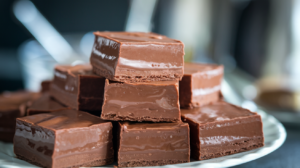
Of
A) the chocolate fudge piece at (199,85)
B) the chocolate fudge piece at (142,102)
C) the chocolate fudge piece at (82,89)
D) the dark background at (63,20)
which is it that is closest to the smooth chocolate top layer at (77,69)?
the chocolate fudge piece at (82,89)

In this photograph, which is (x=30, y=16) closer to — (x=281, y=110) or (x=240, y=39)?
(x=240, y=39)

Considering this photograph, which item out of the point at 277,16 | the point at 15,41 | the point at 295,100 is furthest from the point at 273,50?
the point at 15,41

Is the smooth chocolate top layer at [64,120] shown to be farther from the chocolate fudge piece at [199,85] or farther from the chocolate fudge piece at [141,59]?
the chocolate fudge piece at [199,85]

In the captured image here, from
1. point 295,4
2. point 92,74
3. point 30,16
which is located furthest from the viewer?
point 30,16

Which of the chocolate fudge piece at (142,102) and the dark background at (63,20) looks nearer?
the chocolate fudge piece at (142,102)

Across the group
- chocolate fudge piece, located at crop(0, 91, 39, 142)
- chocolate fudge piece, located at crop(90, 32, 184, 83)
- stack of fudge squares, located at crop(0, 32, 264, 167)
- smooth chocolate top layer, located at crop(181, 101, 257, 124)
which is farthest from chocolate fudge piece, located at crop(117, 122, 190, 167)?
chocolate fudge piece, located at crop(0, 91, 39, 142)

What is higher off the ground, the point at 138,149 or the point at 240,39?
the point at 240,39

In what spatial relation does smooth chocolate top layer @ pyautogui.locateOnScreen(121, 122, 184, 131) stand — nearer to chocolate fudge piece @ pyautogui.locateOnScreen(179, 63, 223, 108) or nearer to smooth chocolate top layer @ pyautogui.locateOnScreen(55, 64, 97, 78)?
chocolate fudge piece @ pyautogui.locateOnScreen(179, 63, 223, 108)

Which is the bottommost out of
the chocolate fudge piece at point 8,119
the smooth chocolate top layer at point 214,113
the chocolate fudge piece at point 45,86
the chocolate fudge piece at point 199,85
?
the chocolate fudge piece at point 8,119
